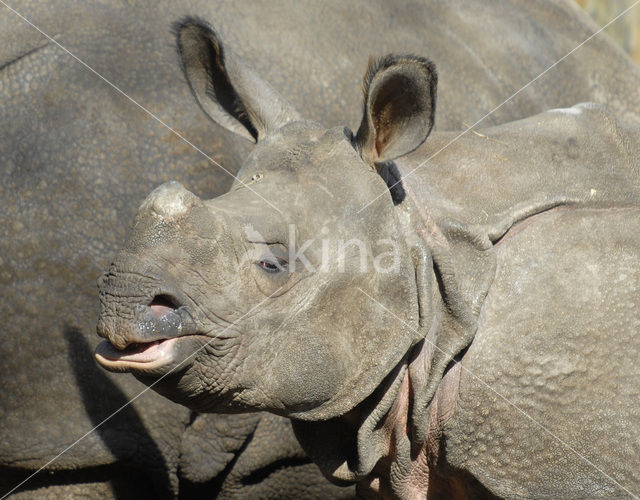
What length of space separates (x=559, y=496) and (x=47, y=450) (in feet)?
6.86

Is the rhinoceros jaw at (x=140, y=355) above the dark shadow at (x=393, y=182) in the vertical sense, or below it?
above

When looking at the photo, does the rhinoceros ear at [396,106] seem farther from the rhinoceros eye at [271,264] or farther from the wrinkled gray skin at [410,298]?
the rhinoceros eye at [271,264]

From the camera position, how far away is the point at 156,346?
2857 mm

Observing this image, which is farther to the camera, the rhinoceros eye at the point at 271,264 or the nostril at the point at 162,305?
the rhinoceros eye at the point at 271,264

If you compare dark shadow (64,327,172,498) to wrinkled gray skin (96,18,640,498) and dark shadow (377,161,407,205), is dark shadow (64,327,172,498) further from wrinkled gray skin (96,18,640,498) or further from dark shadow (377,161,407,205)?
dark shadow (377,161,407,205)

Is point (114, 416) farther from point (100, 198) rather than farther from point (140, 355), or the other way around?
point (140, 355)

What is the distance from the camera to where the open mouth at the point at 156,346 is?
2.82m

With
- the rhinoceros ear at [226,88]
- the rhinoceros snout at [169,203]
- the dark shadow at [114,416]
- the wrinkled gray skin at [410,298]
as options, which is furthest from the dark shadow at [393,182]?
the dark shadow at [114,416]

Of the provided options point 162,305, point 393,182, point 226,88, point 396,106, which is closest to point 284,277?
point 162,305

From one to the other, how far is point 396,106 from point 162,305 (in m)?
1.09

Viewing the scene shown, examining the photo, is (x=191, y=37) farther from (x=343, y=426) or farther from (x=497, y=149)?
(x=343, y=426)

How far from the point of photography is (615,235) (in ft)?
11.7

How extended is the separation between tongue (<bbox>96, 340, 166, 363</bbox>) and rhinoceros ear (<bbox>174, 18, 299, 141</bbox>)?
1.10m

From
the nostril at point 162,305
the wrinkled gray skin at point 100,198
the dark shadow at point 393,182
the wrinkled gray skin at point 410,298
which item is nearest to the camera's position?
the nostril at point 162,305
